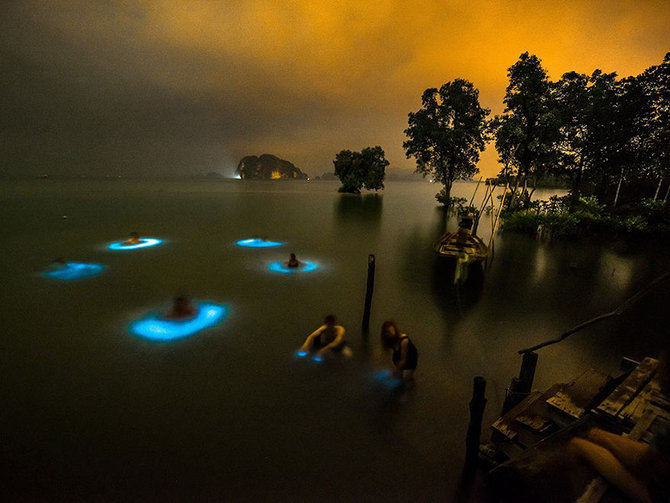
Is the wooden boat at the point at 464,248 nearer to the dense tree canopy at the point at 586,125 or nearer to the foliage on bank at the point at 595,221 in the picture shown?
the foliage on bank at the point at 595,221

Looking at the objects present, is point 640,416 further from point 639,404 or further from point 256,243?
point 256,243

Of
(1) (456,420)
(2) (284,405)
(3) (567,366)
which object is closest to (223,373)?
(2) (284,405)

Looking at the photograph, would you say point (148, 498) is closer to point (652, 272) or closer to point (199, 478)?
point (199, 478)

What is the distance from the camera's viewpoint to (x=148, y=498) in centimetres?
499

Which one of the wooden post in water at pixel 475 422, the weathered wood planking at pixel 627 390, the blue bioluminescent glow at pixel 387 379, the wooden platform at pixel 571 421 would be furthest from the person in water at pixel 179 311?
the weathered wood planking at pixel 627 390

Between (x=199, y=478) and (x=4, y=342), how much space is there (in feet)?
30.2

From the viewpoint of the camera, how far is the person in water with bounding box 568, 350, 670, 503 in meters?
3.37

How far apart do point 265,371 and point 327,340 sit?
2.11 metres

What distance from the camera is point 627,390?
5020mm

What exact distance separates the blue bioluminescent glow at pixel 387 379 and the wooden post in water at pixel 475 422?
102 inches

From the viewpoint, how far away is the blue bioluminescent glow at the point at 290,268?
1800cm

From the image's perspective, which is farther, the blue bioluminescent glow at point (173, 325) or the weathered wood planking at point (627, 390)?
the blue bioluminescent glow at point (173, 325)

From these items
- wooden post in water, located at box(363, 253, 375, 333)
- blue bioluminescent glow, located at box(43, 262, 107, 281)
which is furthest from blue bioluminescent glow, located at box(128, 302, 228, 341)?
blue bioluminescent glow, located at box(43, 262, 107, 281)

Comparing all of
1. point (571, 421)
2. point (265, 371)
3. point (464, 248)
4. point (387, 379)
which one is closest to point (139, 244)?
point (265, 371)
